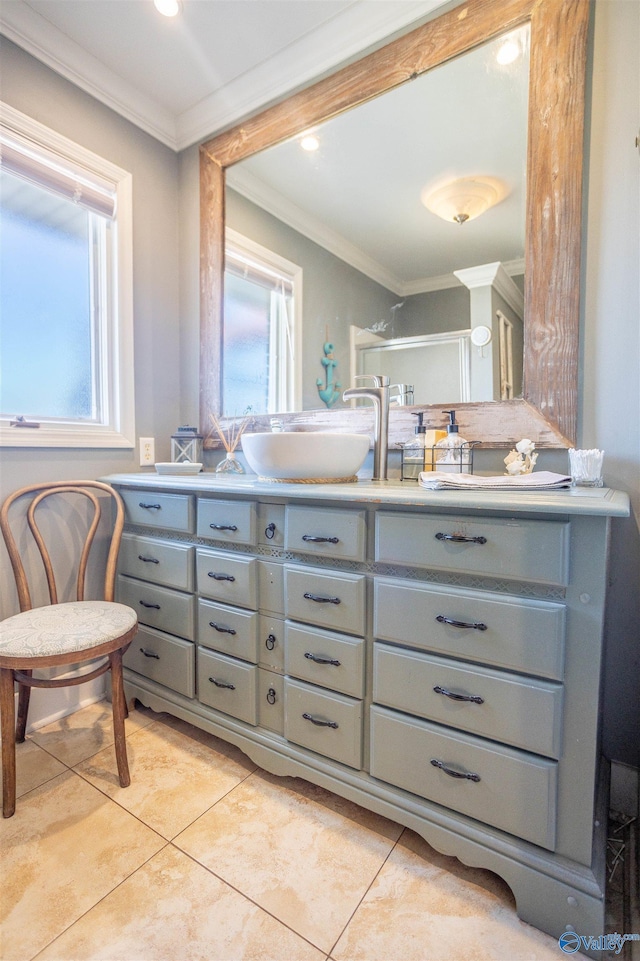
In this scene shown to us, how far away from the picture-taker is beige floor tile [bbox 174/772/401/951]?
1.00 metres

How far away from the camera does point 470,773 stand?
3.30 ft

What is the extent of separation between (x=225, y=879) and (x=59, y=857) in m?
0.44

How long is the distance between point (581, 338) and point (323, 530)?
3.03 ft

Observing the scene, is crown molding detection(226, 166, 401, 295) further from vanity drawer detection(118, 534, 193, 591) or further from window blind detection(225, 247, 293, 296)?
vanity drawer detection(118, 534, 193, 591)

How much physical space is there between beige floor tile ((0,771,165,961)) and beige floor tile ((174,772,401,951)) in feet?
0.49

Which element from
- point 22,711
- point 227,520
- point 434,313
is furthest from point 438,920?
point 434,313

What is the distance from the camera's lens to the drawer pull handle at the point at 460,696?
99cm

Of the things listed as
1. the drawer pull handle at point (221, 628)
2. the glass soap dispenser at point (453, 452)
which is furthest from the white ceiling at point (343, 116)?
the drawer pull handle at point (221, 628)

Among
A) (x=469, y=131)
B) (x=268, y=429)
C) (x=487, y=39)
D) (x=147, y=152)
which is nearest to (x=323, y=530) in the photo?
(x=268, y=429)

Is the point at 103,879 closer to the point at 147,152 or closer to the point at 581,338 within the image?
the point at 581,338

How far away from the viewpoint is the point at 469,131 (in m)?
1.41

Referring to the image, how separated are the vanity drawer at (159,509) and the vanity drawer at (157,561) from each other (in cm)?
7

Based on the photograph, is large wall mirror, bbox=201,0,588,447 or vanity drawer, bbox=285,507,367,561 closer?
vanity drawer, bbox=285,507,367,561
